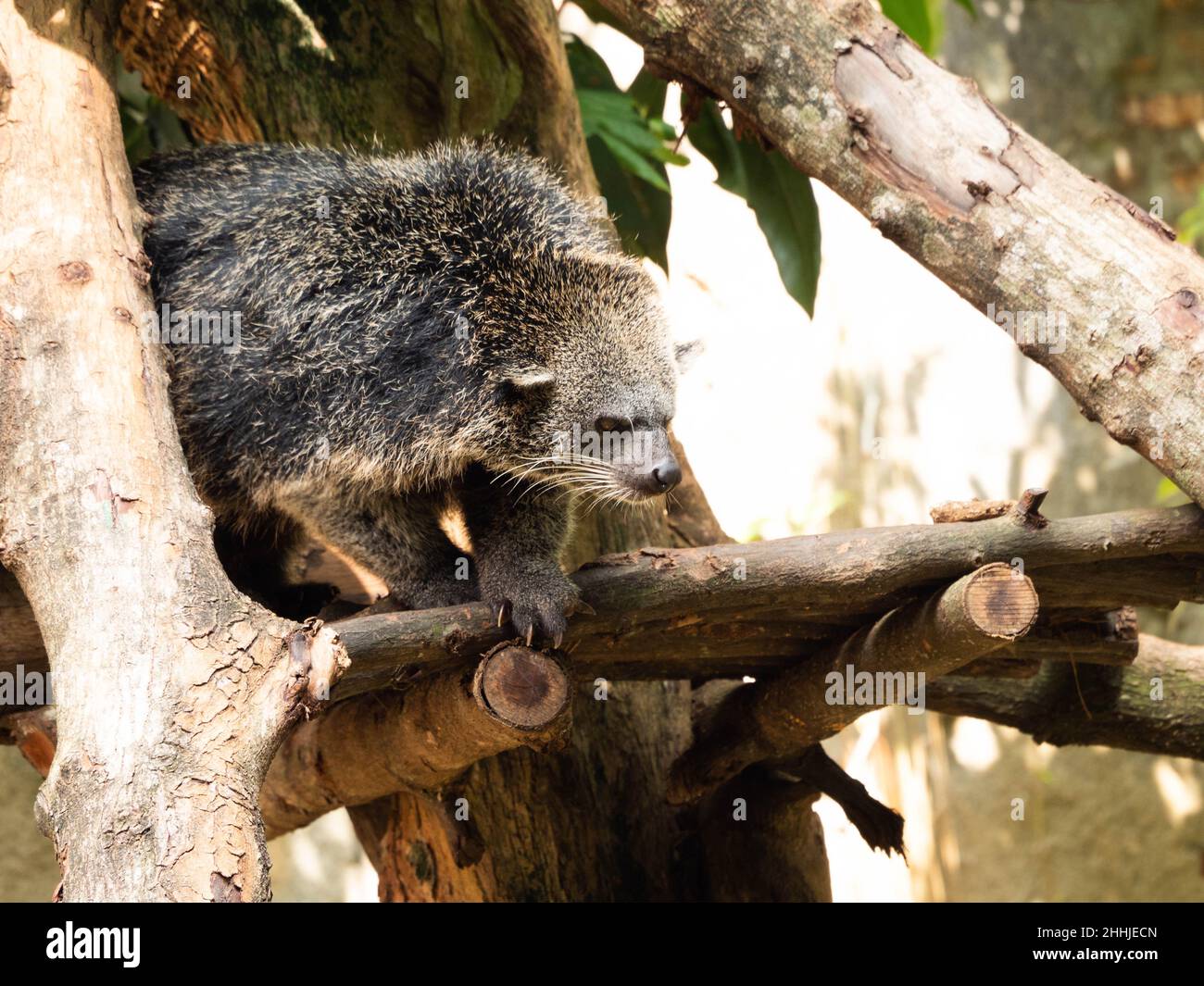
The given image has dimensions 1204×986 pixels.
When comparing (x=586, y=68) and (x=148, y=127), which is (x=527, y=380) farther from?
(x=148, y=127)

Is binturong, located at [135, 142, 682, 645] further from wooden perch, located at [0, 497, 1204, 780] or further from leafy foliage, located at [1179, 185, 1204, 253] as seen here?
leafy foliage, located at [1179, 185, 1204, 253]

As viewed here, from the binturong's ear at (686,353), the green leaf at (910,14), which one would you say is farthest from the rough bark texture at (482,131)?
the green leaf at (910,14)

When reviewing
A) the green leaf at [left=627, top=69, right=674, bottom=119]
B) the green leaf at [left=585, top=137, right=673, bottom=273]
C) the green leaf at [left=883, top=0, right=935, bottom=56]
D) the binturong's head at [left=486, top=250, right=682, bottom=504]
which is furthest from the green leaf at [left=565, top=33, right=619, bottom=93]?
the binturong's head at [left=486, top=250, right=682, bottom=504]

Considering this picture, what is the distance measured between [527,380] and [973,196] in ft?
4.03

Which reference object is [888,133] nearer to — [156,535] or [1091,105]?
[156,535]

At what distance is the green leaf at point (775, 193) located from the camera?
4598mm

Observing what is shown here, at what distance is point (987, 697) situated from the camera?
14.1 ft

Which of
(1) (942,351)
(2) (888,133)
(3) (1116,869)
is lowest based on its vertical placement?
(3) (1116,869)

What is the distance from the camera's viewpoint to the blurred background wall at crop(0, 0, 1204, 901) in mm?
7684

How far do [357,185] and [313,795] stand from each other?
187 centimetres

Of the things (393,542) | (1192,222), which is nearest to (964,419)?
(1192,222)

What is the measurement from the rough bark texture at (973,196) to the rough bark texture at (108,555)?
60.5 inches

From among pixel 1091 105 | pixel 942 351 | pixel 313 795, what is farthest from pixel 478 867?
pixel 1091 105

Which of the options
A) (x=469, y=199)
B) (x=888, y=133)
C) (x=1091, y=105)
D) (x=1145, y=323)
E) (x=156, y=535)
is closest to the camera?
(x=156, y=535)
